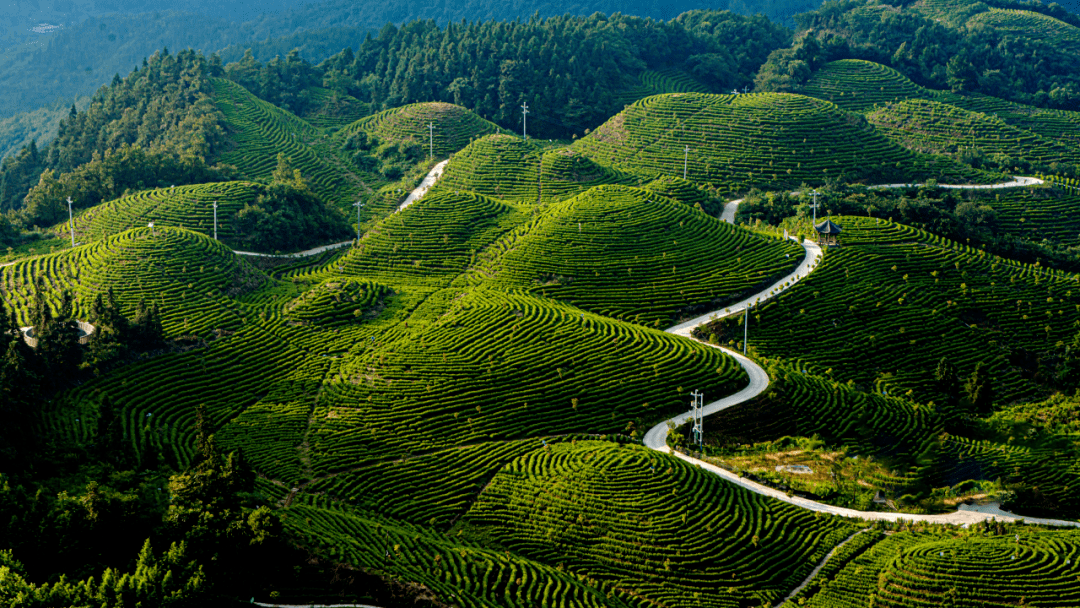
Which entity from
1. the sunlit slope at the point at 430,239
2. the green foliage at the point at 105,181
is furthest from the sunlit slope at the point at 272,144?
the sunlit slope at the point at 430,239

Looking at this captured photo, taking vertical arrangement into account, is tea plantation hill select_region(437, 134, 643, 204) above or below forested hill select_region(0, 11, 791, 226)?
below

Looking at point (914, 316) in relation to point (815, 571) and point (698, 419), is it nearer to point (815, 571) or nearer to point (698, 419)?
point (698, 419)

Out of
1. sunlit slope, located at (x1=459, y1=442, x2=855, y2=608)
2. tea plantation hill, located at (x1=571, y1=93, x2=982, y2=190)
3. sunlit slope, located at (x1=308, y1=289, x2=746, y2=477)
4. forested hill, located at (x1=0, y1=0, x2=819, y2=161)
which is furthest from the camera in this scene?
forested hill, located at (x1=0, y1=0, x2=819, y2=161)

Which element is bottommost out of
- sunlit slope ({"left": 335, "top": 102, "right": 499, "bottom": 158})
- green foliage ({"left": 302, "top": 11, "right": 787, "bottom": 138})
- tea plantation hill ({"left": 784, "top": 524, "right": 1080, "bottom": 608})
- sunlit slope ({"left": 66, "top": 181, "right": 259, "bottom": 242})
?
tea plantation hill ({"left": 784, "top": 524, "right": 1080, "bottom": 608})

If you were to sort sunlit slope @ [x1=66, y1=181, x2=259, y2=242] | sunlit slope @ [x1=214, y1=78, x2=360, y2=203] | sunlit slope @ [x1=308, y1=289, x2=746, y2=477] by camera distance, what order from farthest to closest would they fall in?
1. sunlit slope @ [x1=214, y1=78, x2=360, y2=203]
2. sunlit slope @ [x1=66, y1=181, x2=259, y2=242]
3. sunlit slope @ [x1=308, y1=289, x2=746, y2=477]

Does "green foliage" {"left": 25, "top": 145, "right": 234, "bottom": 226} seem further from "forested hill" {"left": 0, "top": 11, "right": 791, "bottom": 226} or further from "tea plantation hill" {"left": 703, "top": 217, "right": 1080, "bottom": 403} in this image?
"tea plantation hill" {"left": 703, "top": 217, "right": 1080, "bottom": 403}

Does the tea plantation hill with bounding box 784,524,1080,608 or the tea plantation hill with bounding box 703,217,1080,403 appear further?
the tea plantation hill with bounding box 703,217,1080,403

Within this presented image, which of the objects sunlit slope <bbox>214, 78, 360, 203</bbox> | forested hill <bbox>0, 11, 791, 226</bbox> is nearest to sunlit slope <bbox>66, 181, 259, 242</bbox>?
forested hill <bbox>0, 11, 791, 226</bbox>
